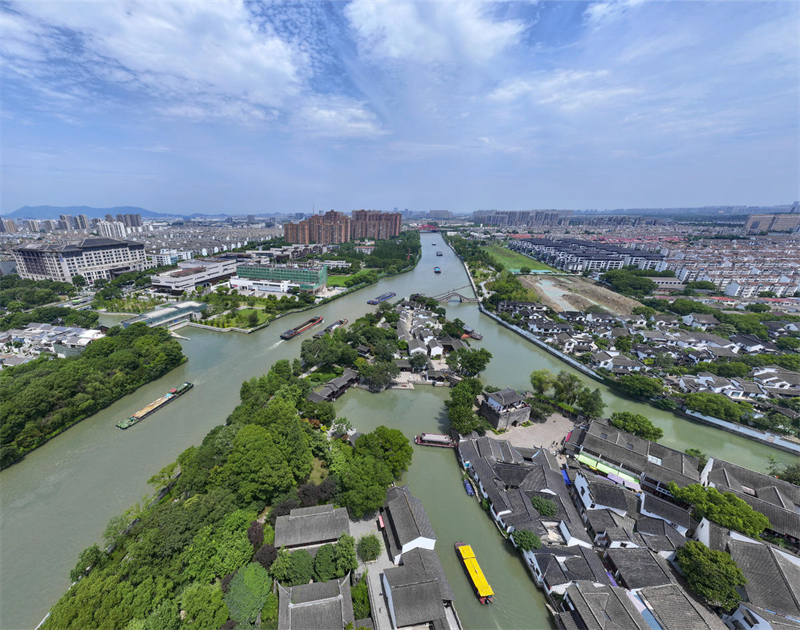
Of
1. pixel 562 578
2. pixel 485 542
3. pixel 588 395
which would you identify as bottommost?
pixel 485 542

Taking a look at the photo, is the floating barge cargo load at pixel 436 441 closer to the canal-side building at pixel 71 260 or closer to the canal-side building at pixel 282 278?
the canal-side building at pixel 282 278

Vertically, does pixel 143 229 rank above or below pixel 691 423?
above

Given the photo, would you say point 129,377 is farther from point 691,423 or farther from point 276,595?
point 691,423

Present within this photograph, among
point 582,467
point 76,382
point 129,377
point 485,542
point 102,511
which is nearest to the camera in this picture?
point 485,542

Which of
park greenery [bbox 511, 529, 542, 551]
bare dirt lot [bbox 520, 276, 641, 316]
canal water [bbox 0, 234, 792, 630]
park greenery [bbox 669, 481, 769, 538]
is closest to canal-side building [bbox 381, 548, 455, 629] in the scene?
canal water [bbox 0, 234, 792, 630]

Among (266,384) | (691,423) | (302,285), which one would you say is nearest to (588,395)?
(691,423)

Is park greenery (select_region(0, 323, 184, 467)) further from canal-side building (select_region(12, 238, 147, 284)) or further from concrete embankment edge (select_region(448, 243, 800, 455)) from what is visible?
canal-side building (select_region(12, 238, 147, 284))

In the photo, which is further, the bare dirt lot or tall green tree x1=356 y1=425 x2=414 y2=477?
the bare dirt lot
